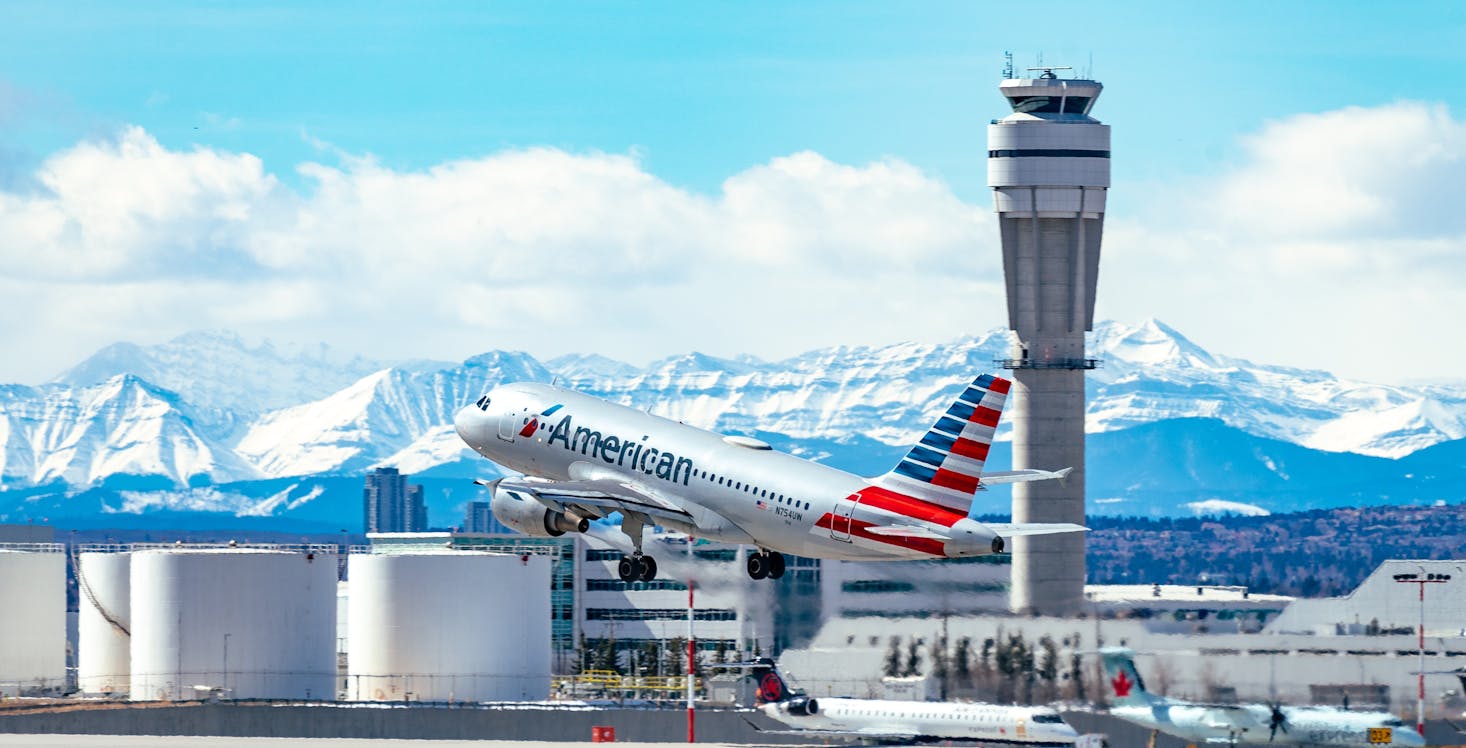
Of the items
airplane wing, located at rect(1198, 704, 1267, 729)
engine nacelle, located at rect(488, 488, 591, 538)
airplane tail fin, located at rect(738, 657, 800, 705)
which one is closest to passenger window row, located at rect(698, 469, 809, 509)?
engine nacelle, located at rect(488, 488, 591, 538)

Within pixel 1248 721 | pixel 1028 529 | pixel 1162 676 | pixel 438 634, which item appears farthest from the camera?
pixel 438 634

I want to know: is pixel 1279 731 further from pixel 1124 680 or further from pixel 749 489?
pixel 749 489

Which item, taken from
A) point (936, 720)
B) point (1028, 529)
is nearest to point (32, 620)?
point (936, 720)

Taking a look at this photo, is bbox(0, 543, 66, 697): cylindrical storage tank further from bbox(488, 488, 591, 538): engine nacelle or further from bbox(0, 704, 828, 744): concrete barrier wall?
bbox(488, 488, 591, 538): engine nacelle

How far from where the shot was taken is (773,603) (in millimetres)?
118562

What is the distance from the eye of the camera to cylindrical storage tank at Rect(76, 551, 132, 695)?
572 feet

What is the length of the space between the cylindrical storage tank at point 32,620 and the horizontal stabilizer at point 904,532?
99.6m

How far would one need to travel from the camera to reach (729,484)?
9325 centimetres

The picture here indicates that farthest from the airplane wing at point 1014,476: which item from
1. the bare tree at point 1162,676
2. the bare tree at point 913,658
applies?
the bare tree at point 913,658

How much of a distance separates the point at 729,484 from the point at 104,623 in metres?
94.1

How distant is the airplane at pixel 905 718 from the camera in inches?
4400

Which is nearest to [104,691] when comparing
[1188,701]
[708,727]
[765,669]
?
[708,727]

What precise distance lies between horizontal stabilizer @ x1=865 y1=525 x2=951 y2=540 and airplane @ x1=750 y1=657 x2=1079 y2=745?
2587 centimetres

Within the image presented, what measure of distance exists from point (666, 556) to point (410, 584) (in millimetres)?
53934
